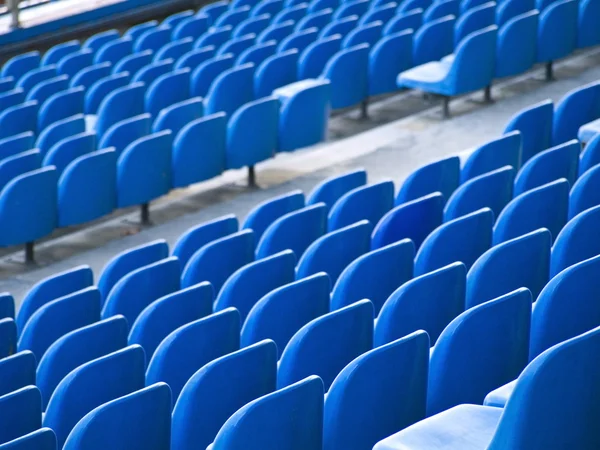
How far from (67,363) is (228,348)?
0.42 meters

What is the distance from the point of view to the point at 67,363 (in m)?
2.65

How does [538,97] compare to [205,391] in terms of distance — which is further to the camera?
[538,97]

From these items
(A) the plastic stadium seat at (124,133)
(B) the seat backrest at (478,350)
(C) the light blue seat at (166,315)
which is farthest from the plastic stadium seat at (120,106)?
(B) the seat backrest at (478,350)

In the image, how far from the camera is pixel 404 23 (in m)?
5.57

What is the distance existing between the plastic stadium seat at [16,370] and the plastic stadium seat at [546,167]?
4.89 ft

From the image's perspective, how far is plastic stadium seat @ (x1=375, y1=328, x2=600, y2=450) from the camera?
5.44 feet

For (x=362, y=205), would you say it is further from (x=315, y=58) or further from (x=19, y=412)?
(x=315, y=58)

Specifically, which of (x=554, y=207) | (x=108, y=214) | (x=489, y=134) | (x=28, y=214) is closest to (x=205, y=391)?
(x=554, y=207)

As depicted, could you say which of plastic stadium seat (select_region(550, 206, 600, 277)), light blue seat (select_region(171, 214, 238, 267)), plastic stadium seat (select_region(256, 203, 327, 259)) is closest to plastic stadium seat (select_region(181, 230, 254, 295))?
plastic stadium seat (select_region(256, 203, 327, 259))

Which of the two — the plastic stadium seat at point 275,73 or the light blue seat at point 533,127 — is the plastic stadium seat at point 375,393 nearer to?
the light blue seat at point 533,127

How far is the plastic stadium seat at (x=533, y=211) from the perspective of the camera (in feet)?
9.44

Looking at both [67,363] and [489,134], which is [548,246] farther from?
[489,134]

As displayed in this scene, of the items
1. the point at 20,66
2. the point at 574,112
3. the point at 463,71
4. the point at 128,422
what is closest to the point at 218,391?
the point at 128,422

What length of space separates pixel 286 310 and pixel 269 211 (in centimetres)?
98
